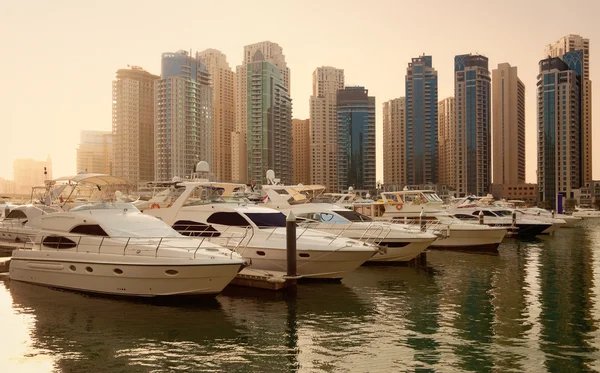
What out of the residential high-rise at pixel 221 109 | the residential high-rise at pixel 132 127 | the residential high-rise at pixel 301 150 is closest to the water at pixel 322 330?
the residential high-rise at pixel 132 127

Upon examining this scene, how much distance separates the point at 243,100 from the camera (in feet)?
561

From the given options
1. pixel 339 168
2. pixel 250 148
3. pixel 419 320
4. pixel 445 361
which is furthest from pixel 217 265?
pixel 339 168

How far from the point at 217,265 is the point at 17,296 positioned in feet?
21.1

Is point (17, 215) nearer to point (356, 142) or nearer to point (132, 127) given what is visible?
point (132, 127)

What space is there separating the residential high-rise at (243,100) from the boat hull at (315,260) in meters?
131

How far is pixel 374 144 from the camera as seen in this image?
175 meters

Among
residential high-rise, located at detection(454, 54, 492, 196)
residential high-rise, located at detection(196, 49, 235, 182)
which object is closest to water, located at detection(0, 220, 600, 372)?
residential high-rise, located at detection(196, 49, 235, 182)

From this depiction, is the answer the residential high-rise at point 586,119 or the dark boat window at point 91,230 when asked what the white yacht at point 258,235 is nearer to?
the dark boat window at point 91,230

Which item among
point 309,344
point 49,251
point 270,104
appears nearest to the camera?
point 309,344

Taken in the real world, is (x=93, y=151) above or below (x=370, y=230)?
above

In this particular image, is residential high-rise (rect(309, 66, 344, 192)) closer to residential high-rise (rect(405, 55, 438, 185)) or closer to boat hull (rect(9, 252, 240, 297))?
residential high-rise (rect(405, 55, 438, 185))

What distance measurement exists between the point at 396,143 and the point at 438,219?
16104cm

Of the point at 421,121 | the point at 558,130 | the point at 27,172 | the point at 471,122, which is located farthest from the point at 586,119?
the point at 27,172

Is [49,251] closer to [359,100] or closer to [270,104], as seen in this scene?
[270,104]
